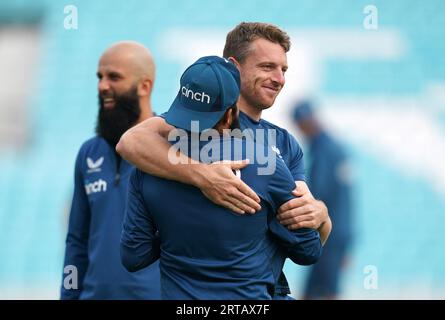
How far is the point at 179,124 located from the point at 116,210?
1.18 meters

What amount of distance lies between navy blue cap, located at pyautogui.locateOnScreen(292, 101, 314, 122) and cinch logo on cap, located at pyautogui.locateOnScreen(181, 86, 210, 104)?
4.68m

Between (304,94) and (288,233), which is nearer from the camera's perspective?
(288,233)

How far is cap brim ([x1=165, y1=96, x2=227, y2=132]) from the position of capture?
2602 mm

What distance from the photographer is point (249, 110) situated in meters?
3.08

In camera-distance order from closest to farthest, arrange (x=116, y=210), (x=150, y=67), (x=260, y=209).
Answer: (x=260, y=209) < (x=116, y=210) < (x=150, y=67)

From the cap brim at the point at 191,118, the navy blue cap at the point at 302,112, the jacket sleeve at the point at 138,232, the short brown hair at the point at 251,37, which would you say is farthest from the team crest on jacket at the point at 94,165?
the navy blue cap at the point at 302,112

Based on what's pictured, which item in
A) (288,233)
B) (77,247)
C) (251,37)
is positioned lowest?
(77,247)

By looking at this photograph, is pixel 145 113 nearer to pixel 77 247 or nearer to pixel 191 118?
pixel 77 247

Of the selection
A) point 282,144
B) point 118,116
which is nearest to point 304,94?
point 118,116

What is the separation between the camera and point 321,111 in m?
7.73

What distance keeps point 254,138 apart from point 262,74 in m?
0.26

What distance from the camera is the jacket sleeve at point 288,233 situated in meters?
2.66
